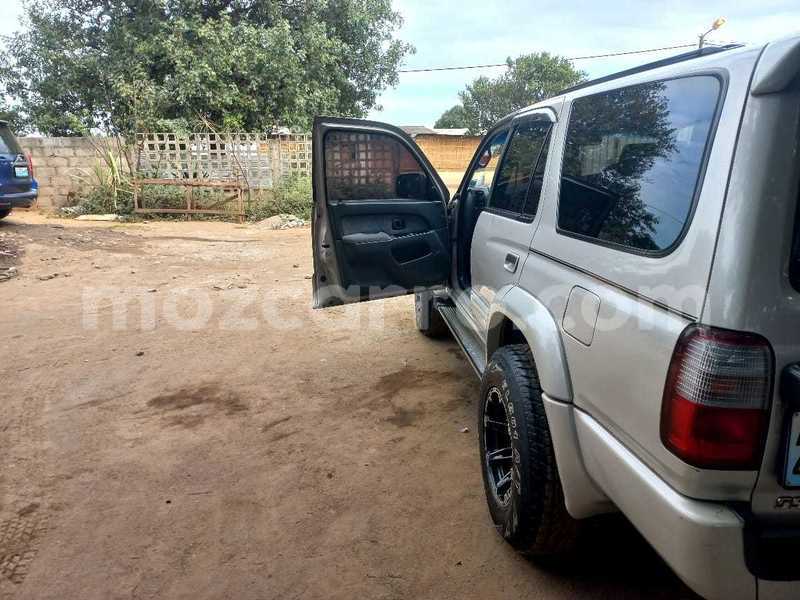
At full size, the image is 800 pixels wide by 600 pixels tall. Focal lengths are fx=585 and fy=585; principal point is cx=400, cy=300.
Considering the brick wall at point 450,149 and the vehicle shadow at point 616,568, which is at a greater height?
the brick wall at point 450,149

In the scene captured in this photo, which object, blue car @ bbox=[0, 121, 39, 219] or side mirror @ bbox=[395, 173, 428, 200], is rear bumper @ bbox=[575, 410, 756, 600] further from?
blue car @ bbox=[0, 121, 39, 219]

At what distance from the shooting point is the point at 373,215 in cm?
370

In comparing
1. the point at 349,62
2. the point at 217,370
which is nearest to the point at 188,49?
the point at 349,62

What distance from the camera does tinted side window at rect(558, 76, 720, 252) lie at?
1.54 meters

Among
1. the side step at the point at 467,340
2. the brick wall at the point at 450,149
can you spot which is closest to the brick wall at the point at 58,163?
the side step at the point at 467,340

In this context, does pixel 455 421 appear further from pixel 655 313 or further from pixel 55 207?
pixel 55 207

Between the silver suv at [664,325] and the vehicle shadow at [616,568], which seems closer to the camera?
the silver suv at [664,325]

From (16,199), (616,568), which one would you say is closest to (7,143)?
(16,199)

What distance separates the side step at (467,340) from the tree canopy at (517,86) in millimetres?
32254

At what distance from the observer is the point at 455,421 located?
139 inches

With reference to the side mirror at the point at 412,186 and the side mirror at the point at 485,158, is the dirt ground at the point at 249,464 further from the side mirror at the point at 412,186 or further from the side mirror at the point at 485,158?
the side mirror at the point at 485,158

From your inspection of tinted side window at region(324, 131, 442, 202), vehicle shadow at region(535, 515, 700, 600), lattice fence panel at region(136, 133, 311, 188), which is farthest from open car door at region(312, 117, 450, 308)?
lattice fence panel at region(136, 133, 311, 188)

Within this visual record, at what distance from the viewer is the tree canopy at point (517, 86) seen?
35.3m

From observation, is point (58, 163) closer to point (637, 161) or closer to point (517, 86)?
point (637, 161)
